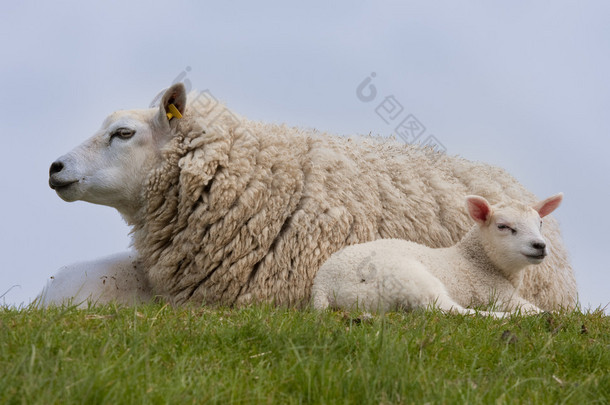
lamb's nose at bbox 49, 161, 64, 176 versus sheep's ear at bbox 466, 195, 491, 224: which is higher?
sheep's ear at bbox 466, 195, 491, 224

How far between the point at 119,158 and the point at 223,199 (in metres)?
1.05

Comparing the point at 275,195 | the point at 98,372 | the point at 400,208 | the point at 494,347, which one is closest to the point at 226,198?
the point at 275,195

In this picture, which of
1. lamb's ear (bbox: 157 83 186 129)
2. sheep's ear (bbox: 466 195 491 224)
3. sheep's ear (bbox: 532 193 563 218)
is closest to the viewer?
sheep's ear (bbox: 466 195 491 224)

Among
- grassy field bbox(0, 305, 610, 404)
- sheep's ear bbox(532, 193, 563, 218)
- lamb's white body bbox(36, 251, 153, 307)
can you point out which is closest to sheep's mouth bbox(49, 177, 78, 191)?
lamb's white body bbox(36, 251, 153, 307)

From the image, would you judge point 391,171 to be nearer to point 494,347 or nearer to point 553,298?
point 553,298

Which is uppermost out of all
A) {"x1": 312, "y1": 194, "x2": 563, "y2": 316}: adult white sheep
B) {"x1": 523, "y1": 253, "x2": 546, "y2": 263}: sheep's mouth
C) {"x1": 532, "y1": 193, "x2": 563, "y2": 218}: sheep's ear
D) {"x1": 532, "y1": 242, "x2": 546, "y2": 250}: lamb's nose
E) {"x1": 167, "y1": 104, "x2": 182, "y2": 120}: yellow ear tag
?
{"x1": 532, "y1": 193, "x2": 563, "y2": 218}: sheep's ear

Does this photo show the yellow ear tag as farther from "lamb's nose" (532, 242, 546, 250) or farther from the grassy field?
"lamb's nose" (532, 242, 546, 250)

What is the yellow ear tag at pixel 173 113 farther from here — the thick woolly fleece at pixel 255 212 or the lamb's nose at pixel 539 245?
the lamb's nose at pixel 539 245

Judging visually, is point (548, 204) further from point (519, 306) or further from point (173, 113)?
point (173, 113)

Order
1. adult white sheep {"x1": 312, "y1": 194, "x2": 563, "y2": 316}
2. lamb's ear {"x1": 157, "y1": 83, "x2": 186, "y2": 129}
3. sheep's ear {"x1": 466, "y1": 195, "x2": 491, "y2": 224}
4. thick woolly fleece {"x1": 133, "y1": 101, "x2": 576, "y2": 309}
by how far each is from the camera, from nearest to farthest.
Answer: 1. adult white sheep {"x1": 312, "y1": 194, "x2": 563, "y2": 316}
2. sheep's ear {"x1": 466, "y1": 195, "x2": 491, "y2": 224}
3. thick woolly fleece {"x1": 133, "y1": 101, "x2": 576, "y2": 309}
4. lamb's ear {"x1": 157, "y1": 83, "x2": 186, "y2": 129}

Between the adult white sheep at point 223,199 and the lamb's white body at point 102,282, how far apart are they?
0.18 meters

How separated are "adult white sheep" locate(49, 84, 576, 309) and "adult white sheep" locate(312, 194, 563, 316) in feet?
1.80

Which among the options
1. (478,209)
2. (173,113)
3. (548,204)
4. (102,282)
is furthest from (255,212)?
(548,204)

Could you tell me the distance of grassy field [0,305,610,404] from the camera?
302 cm
